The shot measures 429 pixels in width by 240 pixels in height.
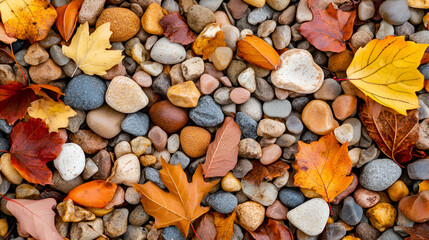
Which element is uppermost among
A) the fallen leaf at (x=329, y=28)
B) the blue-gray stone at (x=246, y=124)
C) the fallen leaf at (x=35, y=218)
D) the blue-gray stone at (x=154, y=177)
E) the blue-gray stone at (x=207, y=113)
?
the fallen leaf at (x=329, y=28)

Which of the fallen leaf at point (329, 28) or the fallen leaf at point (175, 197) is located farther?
the fallen leaf at point (329, 28)

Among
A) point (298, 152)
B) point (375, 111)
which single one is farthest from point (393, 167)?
point (298, 152)

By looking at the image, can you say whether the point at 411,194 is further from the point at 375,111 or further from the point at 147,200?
the point at 147,200

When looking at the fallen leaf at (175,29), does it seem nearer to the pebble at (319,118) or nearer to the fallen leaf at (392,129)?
the pebble at (319,118)

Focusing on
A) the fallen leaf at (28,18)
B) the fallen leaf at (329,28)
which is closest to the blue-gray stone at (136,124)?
the fallen leaf at (28,18)

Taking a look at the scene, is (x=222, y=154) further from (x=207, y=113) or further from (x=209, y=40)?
(x=209, y=40)

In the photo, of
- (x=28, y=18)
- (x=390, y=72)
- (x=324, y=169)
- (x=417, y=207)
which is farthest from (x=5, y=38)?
(x=417, y=207)

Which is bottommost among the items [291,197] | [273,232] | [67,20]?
[273,232]

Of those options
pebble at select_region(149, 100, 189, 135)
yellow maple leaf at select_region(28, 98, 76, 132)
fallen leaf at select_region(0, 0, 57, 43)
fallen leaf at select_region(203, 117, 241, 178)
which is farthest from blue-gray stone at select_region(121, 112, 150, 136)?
fallen leaf at select_region(0, 0, 57, 43)
